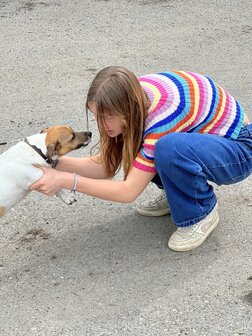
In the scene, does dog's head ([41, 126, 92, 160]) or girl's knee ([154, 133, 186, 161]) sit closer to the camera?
girl's knee ([154, 133, 186, 161])

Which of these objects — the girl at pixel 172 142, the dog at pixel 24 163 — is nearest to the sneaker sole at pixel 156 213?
the girl at pixel 172 142

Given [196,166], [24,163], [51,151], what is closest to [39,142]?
[51,151]

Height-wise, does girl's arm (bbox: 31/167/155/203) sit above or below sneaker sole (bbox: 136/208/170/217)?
above

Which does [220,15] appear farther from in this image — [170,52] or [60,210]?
[60,210]

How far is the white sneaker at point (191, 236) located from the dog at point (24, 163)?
551 millimetres

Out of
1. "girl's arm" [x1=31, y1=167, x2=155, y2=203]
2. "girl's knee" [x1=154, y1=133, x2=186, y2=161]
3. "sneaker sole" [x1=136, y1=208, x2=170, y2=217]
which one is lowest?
"sneaker sole" [x1=136, y1=208, x2=170, y2=217]

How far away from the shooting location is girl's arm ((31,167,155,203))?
3.01 m

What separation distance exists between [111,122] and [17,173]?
0.48 m

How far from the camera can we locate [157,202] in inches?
142

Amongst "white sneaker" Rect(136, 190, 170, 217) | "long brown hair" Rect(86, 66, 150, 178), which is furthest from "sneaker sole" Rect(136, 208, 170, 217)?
"long brown hair" Rect(86, 66, 150, 178)

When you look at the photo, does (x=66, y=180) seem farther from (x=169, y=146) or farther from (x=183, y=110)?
(x=183, y=110)

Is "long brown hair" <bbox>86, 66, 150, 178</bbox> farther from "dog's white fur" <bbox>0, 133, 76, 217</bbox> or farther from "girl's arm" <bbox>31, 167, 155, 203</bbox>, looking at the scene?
"dog's white fur" <bbox>0, 133, 76, 217</bbox>

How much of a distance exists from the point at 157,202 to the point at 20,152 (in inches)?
33.1

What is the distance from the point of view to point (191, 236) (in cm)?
326
